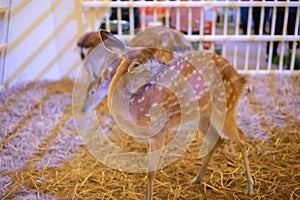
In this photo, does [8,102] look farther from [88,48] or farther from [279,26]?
[279,26]

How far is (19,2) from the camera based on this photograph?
267 cm

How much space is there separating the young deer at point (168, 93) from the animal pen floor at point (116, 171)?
0.12 m

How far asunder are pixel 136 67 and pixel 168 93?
0.27 m

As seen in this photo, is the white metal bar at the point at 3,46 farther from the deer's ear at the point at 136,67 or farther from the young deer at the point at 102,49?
the deer's ear at the point at 136,67

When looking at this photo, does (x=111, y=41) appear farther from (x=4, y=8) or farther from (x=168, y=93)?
(x=4, y=8)

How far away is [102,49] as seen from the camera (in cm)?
301

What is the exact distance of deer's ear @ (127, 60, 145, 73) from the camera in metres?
1.54

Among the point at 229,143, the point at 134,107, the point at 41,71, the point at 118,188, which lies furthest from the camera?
the point at 41,71

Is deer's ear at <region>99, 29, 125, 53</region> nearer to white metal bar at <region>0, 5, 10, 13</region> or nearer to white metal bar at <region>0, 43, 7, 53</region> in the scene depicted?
white metal bar at <region>0, 5, 10, 13</region>

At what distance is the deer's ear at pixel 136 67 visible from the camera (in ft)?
5.05

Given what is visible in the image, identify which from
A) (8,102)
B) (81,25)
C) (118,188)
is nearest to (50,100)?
(8,102)

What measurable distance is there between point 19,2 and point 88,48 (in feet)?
2.05

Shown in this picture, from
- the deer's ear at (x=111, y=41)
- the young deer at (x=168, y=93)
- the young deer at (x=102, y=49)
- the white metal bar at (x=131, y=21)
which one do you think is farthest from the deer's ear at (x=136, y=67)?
the white metal bar at (x=131, y=21)

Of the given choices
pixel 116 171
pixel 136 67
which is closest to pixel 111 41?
pixel 136 67
